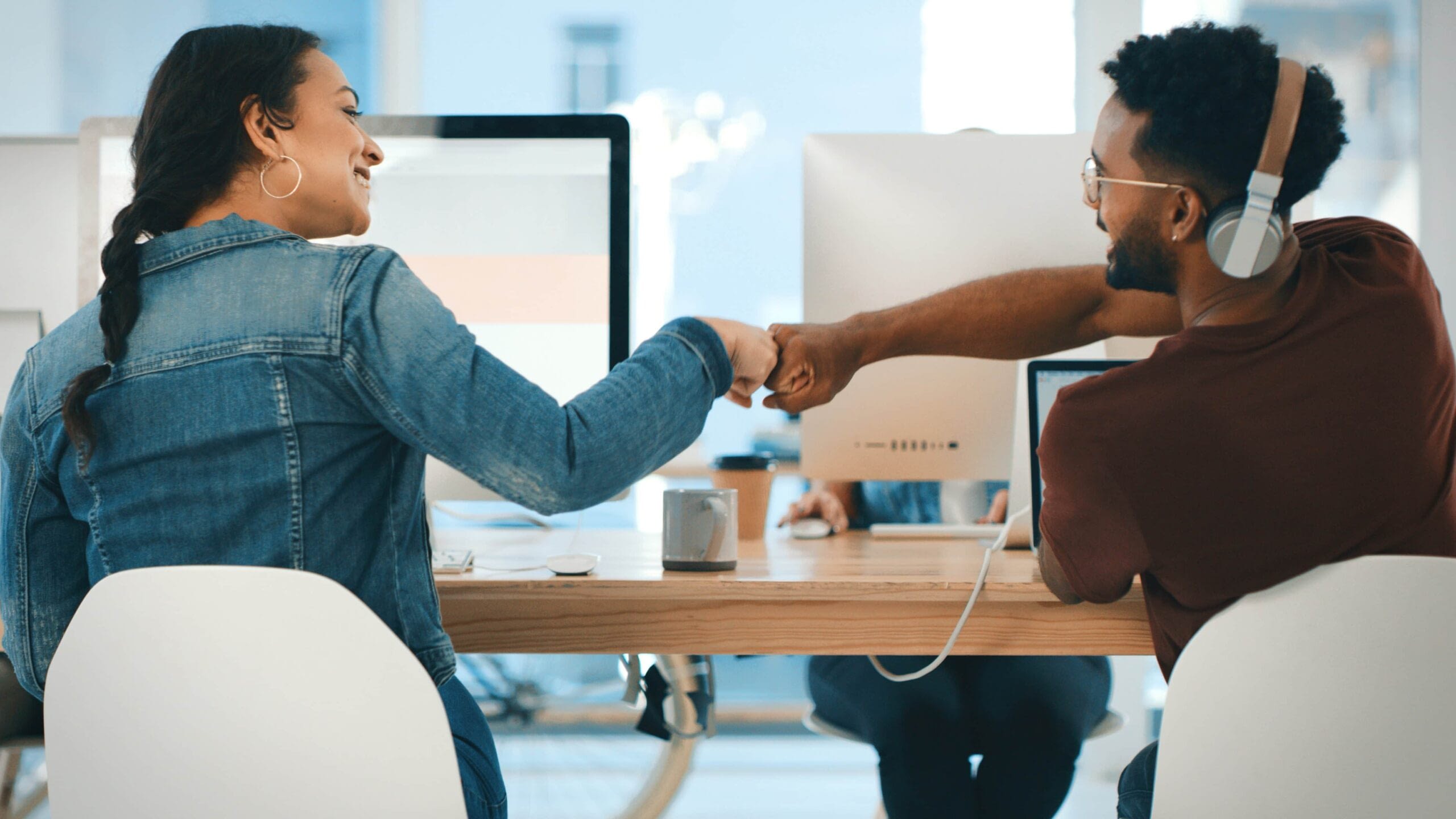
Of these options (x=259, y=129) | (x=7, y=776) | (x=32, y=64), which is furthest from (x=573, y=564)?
(x=32, y=64)

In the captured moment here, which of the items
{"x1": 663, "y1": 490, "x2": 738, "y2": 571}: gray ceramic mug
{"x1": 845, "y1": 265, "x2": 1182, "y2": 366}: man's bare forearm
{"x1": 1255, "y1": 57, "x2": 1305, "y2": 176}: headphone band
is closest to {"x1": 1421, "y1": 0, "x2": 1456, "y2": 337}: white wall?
{"x1": 845, "y1": 265, "x2": 1182, "y2": 366}: man's bare forearm

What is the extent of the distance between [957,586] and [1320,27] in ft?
8.49

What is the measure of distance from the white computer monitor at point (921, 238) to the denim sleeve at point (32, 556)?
0.83 meters

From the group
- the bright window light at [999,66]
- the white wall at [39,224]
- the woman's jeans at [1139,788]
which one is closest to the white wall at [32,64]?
the white wall at [39,224]

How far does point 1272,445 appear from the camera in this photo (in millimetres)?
781

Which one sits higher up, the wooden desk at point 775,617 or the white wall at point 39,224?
the white wall at point 39,224

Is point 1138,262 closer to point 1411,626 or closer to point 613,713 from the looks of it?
point 1411,626

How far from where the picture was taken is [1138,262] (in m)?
1.00

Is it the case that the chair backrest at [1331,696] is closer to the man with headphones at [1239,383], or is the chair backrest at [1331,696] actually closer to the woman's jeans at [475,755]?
the man with headphones at [1239,383]

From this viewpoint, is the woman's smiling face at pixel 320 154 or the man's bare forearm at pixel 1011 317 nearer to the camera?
the woman's smiling face at pixel 320 154

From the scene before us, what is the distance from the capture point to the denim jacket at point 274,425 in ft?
2.26

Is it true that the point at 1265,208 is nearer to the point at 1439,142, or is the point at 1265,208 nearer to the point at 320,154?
the point at 320,154

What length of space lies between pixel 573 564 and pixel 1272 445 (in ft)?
2.06

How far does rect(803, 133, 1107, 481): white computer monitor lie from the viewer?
132cm
